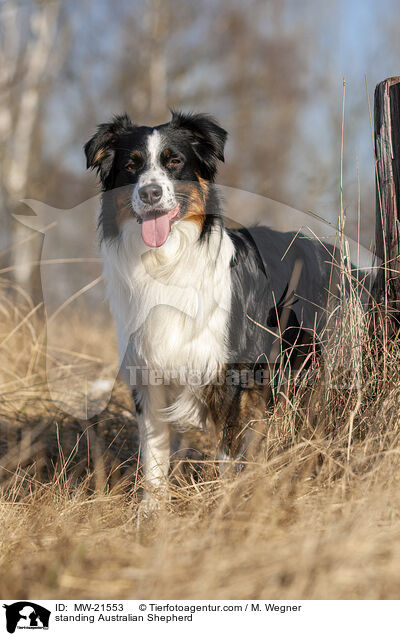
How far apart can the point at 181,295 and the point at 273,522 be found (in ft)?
4.45

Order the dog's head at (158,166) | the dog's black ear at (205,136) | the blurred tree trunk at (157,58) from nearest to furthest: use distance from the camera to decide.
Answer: the dog's head at (158,166) < the dog's black ear at (205,136) < the blurred tree trunk at (157,58)

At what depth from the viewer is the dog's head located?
258 centimetres

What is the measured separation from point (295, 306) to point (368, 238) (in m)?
0.58

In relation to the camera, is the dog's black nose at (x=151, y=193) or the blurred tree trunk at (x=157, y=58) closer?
the dog's black nose at (x=151, y=193)

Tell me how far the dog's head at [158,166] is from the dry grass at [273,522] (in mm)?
995

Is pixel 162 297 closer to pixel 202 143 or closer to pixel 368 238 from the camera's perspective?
pixel 202 143

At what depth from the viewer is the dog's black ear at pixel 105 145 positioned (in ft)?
9.12

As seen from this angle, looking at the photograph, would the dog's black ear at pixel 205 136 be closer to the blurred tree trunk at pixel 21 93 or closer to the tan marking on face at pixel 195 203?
the tan marking on face at pixel 195 203

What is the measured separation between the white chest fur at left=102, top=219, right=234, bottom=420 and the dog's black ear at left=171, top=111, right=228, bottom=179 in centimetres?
40

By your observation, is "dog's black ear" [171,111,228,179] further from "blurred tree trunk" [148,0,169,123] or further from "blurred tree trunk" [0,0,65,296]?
"blurred tree trunk" [148,0,169,123]

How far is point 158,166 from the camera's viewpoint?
2629 mm

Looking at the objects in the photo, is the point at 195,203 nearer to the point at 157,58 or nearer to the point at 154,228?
the point at 154,228

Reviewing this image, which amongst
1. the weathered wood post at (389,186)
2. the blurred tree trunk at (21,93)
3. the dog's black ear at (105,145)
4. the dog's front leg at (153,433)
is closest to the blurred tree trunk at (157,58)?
the blurred tree trunk at (21,93)

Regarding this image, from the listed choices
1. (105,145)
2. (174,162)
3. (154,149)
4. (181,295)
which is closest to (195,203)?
(174,162)
